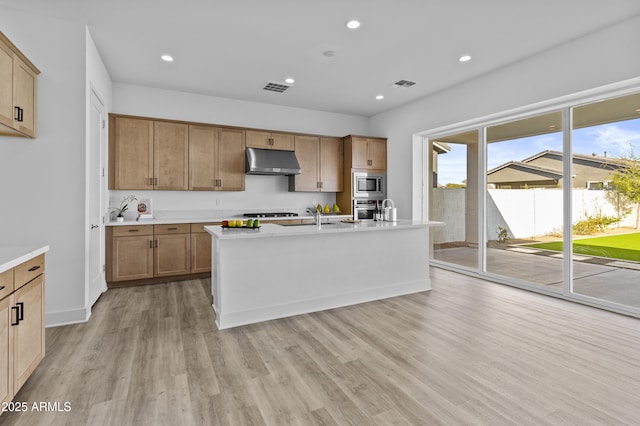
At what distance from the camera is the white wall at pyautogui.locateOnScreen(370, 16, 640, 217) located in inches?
126

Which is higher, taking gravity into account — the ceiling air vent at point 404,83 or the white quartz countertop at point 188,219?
the ceiling air vent at point 404,83

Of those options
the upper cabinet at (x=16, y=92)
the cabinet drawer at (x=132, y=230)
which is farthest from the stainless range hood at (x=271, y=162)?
the upper cabinet at (x=16, y=92)

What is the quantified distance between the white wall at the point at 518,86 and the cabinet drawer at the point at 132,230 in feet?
13.8

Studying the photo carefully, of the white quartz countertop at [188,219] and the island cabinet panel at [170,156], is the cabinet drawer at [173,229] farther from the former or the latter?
the island cabinet panel at [170,156]

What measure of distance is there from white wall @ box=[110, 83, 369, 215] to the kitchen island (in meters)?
2.10

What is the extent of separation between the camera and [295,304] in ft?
11.1

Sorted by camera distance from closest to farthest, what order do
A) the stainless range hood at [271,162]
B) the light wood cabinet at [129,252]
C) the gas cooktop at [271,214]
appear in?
the light wood cabinet at [129,252]
the stainless range hood at [271,162]
the gas cooktop at [271,214]

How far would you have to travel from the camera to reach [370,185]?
6281 millimetres

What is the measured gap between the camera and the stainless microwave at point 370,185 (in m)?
6.16

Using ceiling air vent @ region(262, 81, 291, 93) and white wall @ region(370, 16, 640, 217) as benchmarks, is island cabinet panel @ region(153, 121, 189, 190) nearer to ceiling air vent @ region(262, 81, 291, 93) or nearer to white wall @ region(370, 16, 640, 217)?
ceiling air vent @ region(262, 81, 291, 93)

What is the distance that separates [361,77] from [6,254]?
4.26 metres

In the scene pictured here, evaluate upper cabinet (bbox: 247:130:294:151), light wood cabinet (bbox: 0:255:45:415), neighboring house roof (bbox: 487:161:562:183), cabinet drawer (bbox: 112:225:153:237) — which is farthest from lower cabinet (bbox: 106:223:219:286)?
neighboring house roof (bbox: 487:161:562:183)

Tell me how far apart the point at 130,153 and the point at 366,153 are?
3909 mm

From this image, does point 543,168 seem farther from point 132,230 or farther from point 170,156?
point 132,230
